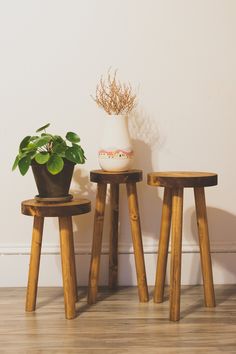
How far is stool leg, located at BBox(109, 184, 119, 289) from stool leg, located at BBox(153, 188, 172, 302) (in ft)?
0.87

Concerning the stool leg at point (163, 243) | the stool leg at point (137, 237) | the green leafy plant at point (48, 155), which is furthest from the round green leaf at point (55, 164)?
the stool leg at point (163, 243)

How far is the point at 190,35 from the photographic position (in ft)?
7.48

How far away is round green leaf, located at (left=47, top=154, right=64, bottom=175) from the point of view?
1821 millimetres

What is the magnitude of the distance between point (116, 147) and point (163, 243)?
1.45 feet

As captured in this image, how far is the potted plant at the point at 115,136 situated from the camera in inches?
79.6

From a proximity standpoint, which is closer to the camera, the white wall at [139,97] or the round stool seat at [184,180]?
the round stool seat at [184,180]

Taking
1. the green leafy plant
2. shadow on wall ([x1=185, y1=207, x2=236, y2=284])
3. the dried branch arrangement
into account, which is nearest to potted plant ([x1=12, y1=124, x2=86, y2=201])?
the green leafy plant

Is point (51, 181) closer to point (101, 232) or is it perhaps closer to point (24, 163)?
point (24, 163)

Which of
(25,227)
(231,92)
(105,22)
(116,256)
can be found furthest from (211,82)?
(25,227)

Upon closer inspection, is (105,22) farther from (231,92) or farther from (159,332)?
(159,332)

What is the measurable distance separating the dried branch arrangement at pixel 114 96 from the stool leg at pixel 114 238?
35 centimetres

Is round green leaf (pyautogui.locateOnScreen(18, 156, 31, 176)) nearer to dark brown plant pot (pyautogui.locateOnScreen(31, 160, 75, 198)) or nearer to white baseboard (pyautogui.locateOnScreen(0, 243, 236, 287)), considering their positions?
dark brown plant pot (pyautogui.locateOnScreen(31, 160, 75, 198))

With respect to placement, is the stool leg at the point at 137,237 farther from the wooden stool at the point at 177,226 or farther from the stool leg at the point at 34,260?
the stool leg at the point at 34,260

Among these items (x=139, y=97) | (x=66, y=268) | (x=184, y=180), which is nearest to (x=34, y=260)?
(x=66, y=268)
